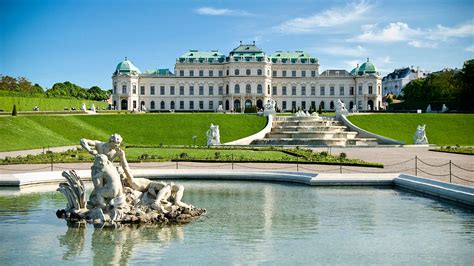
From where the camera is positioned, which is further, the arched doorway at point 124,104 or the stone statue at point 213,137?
the arched doorway at point 124,104

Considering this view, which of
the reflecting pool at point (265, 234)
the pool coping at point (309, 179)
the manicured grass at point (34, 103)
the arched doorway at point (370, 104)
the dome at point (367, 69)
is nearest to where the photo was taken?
the reflecting pool at point (265, 234)

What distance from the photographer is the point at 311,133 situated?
148 ft

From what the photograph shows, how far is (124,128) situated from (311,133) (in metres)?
17.2

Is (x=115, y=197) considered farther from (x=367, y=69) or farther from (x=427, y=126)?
(x=367, y=69)

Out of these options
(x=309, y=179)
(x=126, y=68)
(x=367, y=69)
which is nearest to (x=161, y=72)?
(x=126, y=68)

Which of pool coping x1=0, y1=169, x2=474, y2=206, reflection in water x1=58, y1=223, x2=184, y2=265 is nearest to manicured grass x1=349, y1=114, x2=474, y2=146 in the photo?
pool coping x1=0, y1=169, x2=474, y2=206

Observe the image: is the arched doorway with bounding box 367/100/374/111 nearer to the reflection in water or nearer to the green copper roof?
the green copper roof

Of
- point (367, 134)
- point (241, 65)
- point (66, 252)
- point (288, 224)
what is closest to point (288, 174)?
point (288, 224)

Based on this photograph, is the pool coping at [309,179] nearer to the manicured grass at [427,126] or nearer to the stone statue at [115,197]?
the stone statue at [115,197]

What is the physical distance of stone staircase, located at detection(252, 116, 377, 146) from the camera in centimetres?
4297

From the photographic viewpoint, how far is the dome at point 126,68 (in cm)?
9638

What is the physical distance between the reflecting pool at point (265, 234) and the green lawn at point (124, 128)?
26.3m

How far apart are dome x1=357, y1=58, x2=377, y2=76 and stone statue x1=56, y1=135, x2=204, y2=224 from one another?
89.6 meters

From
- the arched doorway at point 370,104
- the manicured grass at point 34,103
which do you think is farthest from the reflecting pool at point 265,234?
the arched doorway at point 370,104
